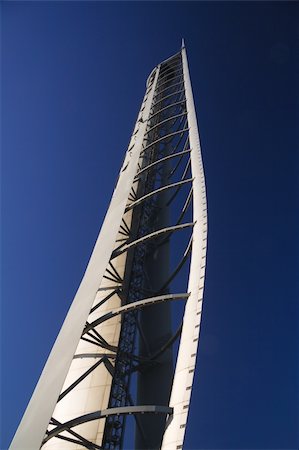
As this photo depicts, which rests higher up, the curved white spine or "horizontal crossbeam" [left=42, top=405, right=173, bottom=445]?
the curved white spine

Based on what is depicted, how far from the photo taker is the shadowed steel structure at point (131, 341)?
29.5ft

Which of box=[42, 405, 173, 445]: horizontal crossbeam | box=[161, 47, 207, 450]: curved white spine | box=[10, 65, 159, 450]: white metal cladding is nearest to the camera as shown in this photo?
box=[161, 47, 207, 450]: curved white spine

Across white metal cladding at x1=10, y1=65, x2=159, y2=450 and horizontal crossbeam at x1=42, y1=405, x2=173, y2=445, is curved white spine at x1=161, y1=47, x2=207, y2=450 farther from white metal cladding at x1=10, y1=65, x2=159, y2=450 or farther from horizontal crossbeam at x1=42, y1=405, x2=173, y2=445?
white metal cladding at x1=10, y1=65, x2=159, y2=450

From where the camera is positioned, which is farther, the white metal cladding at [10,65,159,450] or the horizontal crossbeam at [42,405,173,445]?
the horizontal crossbeam at [42,405,173,445]

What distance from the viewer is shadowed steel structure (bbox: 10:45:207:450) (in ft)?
29.5

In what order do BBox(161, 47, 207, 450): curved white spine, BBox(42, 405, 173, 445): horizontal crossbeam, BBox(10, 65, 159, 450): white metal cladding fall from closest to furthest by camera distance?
BBox(161, 47, 207, 450): curved white spine < BBox(10, 65, 159, 450): white metal cladding < BBox(42, 405, 173, 445): horizontal crossbeam

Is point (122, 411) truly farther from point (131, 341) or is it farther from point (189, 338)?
point (131, 341)

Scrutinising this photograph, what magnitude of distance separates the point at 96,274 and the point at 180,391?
4924 mm

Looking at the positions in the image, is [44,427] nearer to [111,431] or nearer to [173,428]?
[173,428]

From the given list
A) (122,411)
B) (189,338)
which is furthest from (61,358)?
(189,338)

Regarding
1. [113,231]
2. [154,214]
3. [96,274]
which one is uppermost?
[154,214]

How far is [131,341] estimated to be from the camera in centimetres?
1598

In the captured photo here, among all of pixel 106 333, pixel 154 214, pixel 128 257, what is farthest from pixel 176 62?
pixel 106 333

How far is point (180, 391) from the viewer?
852 centimetres
